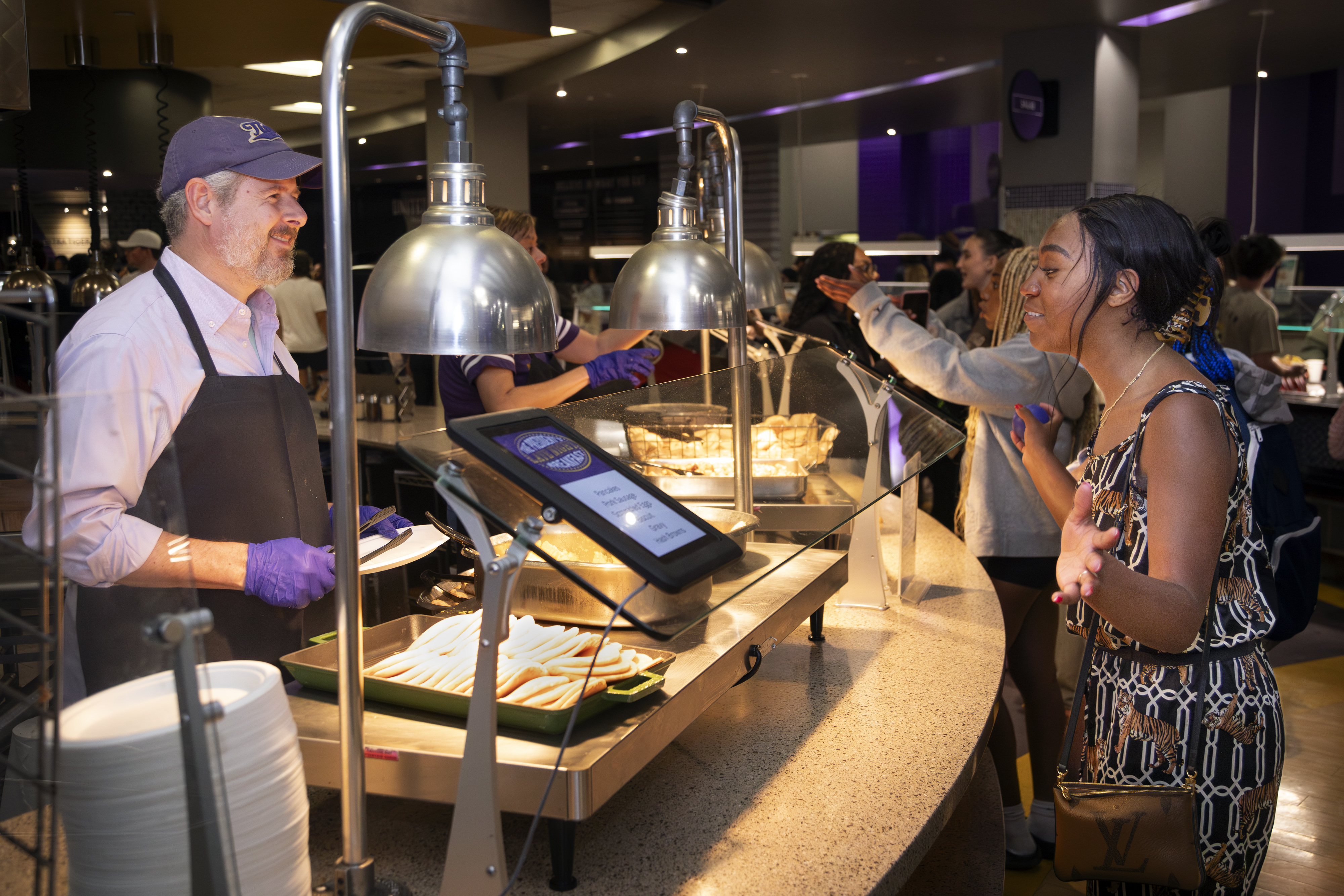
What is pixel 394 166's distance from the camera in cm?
1414

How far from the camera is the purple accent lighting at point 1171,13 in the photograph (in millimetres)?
6809

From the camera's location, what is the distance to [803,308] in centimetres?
471

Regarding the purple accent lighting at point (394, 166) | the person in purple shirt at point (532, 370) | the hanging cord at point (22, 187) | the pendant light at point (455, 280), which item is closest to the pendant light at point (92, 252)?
the hanging cord at point (22, 187)

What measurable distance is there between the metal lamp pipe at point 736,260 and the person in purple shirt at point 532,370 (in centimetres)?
89

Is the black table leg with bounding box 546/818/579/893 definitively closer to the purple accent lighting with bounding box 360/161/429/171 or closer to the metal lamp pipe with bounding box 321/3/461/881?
the metal lamp pipe with bounding box 321/3/461/881

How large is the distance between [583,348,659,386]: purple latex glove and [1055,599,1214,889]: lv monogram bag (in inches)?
87.5

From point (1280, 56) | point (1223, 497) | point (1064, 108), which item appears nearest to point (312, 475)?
point (1223, 497)

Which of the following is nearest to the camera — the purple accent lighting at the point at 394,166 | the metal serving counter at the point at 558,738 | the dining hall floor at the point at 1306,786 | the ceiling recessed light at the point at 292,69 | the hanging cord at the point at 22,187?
the metal serving counter at the point at 558,738

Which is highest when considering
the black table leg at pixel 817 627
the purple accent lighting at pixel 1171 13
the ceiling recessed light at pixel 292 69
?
the ceiling recessed light at pixel 292 69

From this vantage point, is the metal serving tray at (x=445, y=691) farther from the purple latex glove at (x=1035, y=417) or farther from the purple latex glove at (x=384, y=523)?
the purple latex glove at (x=1035, y=417)

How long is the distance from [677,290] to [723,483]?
0.34 m

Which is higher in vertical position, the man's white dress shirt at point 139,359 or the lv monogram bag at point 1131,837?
the man's white dress shirt at point 139,359

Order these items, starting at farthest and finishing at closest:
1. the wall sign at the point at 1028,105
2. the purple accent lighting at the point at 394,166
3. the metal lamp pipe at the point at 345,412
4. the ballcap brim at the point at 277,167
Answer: the purple accent lighting at the point at 394,166
the wall sign at the point at 1028,105
the ballcap brim at the point at 277,167
the metal lamp pipe at the point at 345,412

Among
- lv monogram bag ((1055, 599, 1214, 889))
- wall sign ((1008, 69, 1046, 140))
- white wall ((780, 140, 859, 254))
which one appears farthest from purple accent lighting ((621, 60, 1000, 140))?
lv monogram bag ((1055, 599, 1214, 889))
